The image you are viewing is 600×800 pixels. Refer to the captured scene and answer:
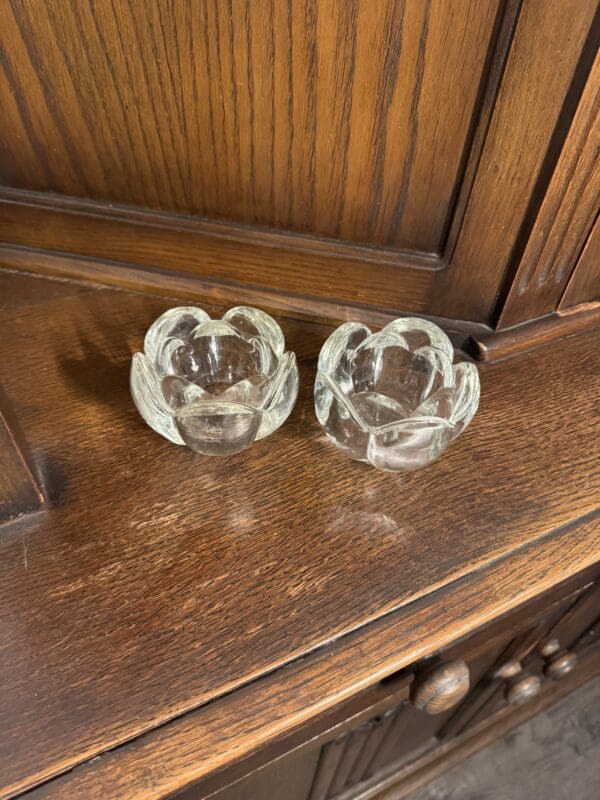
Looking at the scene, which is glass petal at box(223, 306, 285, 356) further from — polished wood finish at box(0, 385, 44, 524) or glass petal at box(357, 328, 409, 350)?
polished wood finish at box(0, 385, 44, 524)

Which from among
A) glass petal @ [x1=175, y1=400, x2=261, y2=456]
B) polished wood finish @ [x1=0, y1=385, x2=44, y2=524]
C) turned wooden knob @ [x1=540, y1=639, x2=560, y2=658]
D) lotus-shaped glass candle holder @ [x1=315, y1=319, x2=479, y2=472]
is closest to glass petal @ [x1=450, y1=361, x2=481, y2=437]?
lotus-shaped glass candle holder @ [x1=315, y1=319, x2=479, y2=472]

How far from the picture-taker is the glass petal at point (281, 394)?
1.25 feet

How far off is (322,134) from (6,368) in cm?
27

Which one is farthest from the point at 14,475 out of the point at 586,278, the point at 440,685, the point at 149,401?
the point at 586,278

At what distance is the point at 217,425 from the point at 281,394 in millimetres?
46

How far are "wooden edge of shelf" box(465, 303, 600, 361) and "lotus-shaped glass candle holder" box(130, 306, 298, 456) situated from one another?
0.49ft

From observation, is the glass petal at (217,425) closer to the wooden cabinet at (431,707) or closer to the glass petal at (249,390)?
the glass petal at (249,390)

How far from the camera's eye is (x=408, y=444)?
0.36 m

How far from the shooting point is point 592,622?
0.67 metres

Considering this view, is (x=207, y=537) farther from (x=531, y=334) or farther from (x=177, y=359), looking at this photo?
(x=531, y=334)

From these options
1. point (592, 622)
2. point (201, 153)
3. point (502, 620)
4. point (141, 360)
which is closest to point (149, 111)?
point (201, 153)

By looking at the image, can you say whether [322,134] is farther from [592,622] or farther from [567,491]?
[592,622]

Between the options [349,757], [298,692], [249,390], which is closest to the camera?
[298,692]

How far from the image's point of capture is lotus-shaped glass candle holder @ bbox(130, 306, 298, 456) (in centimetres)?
36
